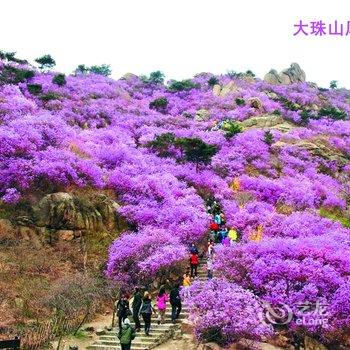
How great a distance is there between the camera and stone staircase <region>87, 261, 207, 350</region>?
17594 millimetres

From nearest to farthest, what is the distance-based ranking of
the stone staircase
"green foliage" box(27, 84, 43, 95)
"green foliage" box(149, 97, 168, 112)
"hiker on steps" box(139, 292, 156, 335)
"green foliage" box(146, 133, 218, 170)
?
the stone staircase, "hiker on steps" box(139, 292, 156, 335), "green foliage" box(146, 133, 218, 170), "green foliage" box(27, 84, 43, 95), "green foliage" box(149, 97, 168, 112)

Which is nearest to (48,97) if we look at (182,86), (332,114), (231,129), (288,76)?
(231,129)

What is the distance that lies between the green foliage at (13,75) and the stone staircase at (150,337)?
111ft

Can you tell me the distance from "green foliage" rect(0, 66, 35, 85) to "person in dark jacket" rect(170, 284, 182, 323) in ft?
113

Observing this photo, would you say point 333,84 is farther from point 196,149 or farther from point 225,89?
point 196,149

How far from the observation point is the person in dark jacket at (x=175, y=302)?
18.7 m

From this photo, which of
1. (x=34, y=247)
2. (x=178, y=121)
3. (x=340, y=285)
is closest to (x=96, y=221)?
(x=34, y=247)

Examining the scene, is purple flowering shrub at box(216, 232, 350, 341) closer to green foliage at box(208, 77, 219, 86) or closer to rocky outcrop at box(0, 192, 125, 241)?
rocky outcrop at box(0, 192, 125, 241)

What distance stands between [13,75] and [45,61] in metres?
12.4

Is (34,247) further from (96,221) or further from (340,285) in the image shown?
(340,285)

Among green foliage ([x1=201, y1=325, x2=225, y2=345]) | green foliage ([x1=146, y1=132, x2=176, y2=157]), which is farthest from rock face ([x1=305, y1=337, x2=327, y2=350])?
green foliage ([x1=146, y1=132, x2=176, y2=157])

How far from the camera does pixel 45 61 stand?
60844 millimetres

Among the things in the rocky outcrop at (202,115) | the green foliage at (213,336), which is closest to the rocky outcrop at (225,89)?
the rocky outcrop at (202,115)

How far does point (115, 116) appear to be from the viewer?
1912 inches
